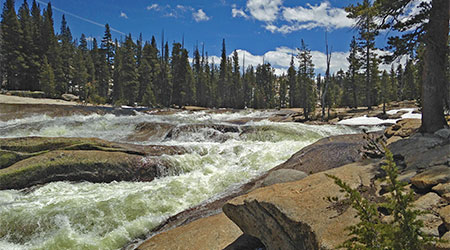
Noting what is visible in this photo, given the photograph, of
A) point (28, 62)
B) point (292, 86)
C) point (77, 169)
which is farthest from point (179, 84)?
point (77, 169)

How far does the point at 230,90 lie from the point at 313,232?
7066cm

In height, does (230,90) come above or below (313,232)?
above

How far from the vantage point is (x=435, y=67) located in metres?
7.41

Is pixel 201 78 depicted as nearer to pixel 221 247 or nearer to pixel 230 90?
pixel 230 90

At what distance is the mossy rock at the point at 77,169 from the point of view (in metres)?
6.82

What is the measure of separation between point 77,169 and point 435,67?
1154 centimetres

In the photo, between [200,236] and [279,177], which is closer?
[200,236]

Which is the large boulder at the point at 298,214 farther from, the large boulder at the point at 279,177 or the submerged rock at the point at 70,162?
the submerged rock at the point at 70,162

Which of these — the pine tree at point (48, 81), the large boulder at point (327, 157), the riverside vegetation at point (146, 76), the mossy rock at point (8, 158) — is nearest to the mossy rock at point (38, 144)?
the mossy rock at point (8, 158)

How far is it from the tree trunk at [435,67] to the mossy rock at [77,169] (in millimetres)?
9004

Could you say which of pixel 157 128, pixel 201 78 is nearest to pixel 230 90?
pixel 201 78

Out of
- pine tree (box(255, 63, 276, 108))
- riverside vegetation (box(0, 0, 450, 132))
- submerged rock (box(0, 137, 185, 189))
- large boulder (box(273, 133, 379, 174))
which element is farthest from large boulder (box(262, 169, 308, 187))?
pine tree (box(255, 63, 276, 108))

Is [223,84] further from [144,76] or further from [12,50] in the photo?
[12,50]

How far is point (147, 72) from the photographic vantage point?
56.1m
